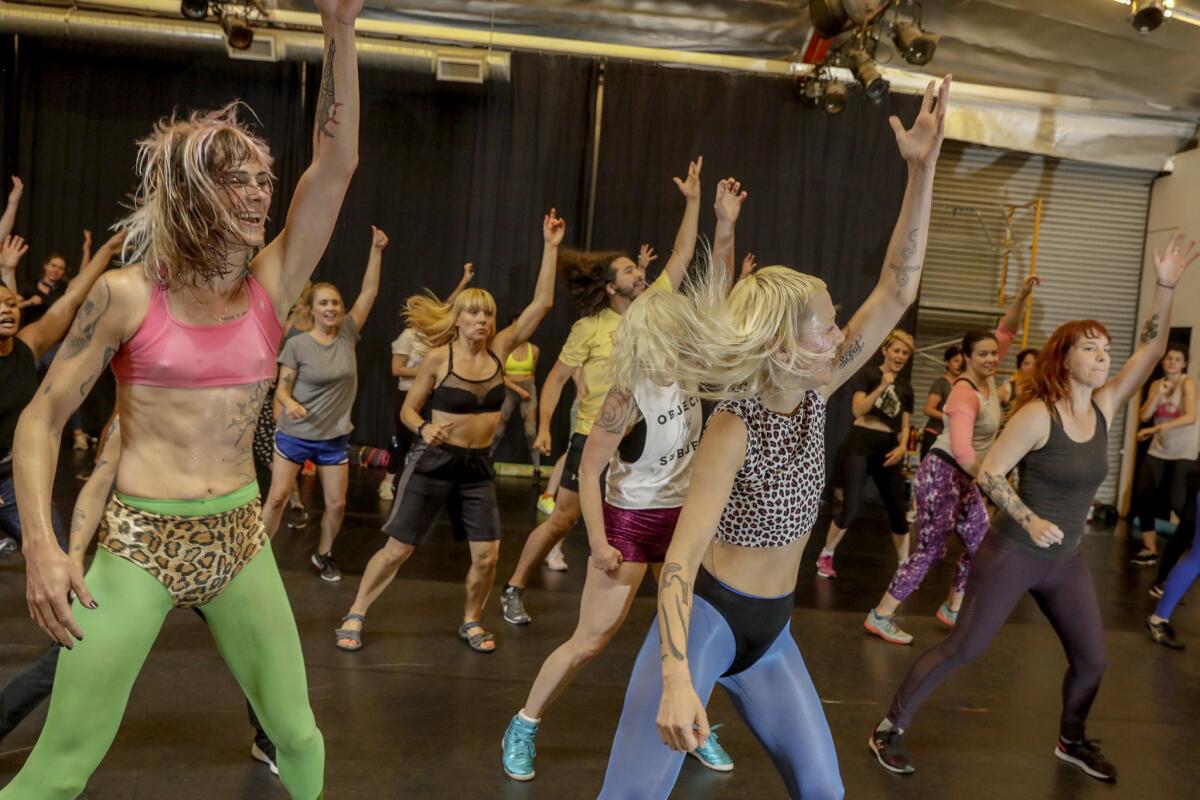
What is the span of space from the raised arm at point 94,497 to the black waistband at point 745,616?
4.23 ft

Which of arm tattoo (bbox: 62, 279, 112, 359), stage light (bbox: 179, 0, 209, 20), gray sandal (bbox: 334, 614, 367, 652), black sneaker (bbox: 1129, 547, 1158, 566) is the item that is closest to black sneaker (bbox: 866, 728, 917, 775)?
gray sandal (bbox: 334, 614, 367, 652)

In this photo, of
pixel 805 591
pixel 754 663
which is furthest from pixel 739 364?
pixel 805 591

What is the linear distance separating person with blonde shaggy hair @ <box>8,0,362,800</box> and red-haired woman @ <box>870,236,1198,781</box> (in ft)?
6.89

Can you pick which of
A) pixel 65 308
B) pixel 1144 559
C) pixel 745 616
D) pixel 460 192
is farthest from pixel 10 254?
pixel 1144 559

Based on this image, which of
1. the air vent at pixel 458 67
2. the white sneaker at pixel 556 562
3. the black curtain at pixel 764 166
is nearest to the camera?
the white sneaker at pixel 556 562

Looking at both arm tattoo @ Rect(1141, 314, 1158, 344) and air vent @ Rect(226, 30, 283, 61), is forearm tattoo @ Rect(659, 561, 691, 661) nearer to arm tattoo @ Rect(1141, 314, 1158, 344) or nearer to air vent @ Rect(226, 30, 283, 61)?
arm tattoo @ Rect(1141, 314, 1158, 344)

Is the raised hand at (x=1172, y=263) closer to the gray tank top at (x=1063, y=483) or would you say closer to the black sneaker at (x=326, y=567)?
the gray tank top at (x=1063, y=483)

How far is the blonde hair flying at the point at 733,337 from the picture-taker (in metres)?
1.96

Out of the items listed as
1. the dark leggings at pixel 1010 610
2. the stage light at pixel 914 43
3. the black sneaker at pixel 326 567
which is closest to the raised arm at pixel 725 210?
the dark leggings at pixel 1010 610

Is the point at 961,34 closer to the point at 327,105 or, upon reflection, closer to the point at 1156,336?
the point at 1156,336

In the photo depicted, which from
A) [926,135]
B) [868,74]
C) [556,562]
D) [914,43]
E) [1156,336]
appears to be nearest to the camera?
[926,135]

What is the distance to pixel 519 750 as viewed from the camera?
3.09 meters

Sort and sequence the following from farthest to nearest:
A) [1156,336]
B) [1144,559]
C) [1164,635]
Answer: [1144,559] < [1164,635] < [1156,336]

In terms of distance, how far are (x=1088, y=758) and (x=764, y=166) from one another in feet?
22.6
